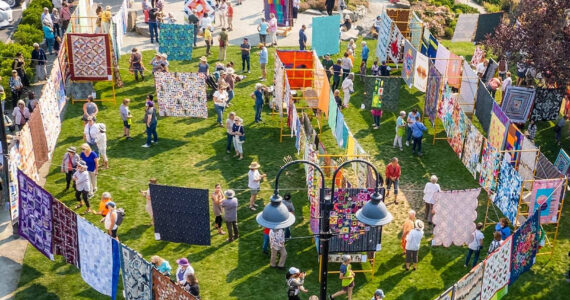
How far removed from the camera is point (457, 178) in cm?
2555

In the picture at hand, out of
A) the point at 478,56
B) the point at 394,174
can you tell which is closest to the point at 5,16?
the point at 478,56

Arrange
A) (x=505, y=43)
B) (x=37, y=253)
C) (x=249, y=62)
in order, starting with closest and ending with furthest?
1. (x=37, y=253)
2. (x=505, y=43)
3. (x=249, y=62)

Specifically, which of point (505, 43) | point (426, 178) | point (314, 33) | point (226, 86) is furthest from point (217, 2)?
point (426, 178)

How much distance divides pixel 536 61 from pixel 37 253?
60.6 ft

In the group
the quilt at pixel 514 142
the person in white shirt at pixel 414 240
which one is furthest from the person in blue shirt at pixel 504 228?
the quilt at pixel 514 142

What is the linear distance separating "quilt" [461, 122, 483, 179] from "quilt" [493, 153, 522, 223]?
190cm

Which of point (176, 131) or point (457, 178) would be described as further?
point (176, 131)

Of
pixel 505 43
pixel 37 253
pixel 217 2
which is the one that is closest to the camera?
pixel 37 253

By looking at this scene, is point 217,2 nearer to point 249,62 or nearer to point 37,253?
point 249,62

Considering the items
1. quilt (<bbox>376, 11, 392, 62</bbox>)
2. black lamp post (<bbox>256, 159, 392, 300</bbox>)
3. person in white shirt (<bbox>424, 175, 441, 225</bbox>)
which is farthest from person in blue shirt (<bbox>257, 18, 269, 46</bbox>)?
black lamp post (<bbox>256, 159, 392, 300</bbox>)

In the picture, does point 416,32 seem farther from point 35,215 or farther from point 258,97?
point 35,215

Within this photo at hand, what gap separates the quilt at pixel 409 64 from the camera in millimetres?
31578

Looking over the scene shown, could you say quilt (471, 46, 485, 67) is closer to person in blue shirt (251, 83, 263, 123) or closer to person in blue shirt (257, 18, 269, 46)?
person in blue shirt (257, 18, 269, 46)

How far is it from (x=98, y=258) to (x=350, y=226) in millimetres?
6083
